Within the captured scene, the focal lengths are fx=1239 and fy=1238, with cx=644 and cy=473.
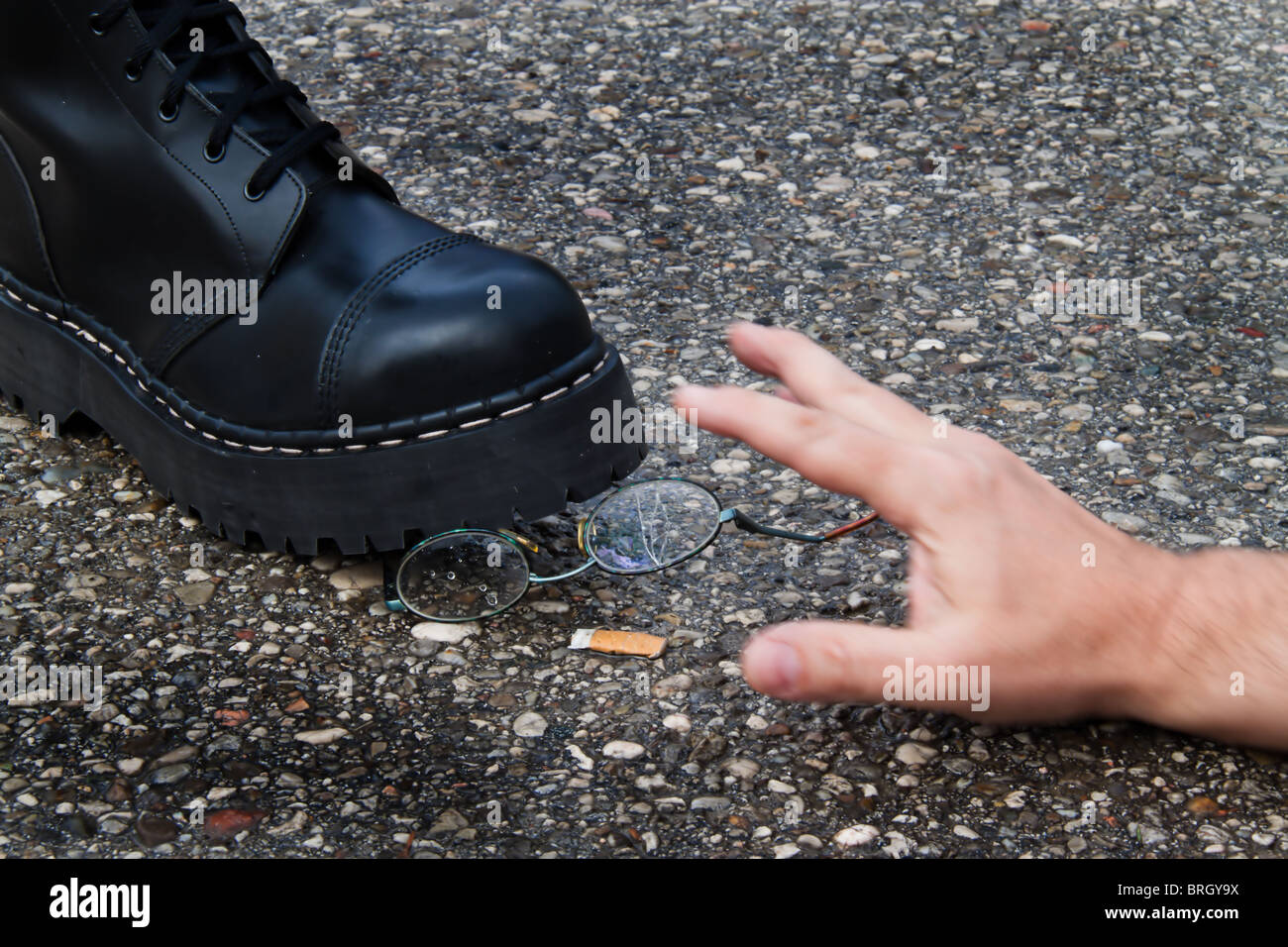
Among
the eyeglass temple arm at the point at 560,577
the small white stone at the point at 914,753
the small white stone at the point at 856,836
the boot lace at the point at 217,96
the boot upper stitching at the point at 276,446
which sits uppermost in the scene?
the boot lace at the point at 217,96

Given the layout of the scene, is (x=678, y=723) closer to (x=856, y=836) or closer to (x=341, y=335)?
(x=856, y=836)

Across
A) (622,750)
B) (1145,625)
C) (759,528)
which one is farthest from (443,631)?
(1145,625)

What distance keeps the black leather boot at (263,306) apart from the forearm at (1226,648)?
2.50 feet

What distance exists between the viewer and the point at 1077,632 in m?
1.37

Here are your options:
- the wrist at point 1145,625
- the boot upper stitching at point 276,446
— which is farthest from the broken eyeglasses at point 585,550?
the wrist at point 1145,625

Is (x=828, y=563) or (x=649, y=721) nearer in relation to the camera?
(x=649, y=721)

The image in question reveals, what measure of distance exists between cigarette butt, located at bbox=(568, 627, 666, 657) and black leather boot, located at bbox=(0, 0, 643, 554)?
8.2 inches

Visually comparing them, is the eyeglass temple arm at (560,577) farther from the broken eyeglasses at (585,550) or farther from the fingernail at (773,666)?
the fingernail at (773,666)

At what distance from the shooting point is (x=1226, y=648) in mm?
1404

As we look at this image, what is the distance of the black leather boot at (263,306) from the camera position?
173 cm

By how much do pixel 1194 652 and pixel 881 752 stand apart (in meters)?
0.40

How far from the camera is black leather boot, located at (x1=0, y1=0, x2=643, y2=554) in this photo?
1734mm
